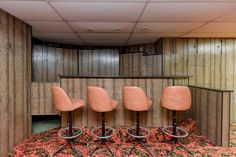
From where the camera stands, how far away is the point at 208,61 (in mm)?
4352

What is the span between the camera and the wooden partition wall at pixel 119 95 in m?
3.05

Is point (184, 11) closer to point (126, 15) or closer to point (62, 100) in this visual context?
point (126, 15)

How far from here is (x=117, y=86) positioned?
307 centimetres

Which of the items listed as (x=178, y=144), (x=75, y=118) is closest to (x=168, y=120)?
(x=178, y=144)

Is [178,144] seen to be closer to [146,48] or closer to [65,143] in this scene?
[65,143]

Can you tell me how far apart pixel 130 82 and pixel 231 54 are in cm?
331

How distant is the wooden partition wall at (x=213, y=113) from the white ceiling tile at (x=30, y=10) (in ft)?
10.2

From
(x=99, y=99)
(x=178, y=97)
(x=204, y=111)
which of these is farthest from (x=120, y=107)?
(x=204, y=111)

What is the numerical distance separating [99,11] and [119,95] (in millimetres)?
1568

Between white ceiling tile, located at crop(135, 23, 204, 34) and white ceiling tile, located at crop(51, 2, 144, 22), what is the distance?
0.52m

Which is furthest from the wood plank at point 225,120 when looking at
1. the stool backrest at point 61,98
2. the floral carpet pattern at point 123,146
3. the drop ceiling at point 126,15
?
the stool backrest at point 61,98

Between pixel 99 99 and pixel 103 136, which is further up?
pixel 99 99

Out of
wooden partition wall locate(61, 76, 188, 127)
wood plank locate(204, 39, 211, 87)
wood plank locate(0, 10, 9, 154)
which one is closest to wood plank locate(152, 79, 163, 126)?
wooden partition wall locate(61, 76, 188, 127)

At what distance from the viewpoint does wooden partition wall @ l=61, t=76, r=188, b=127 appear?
3.05m
